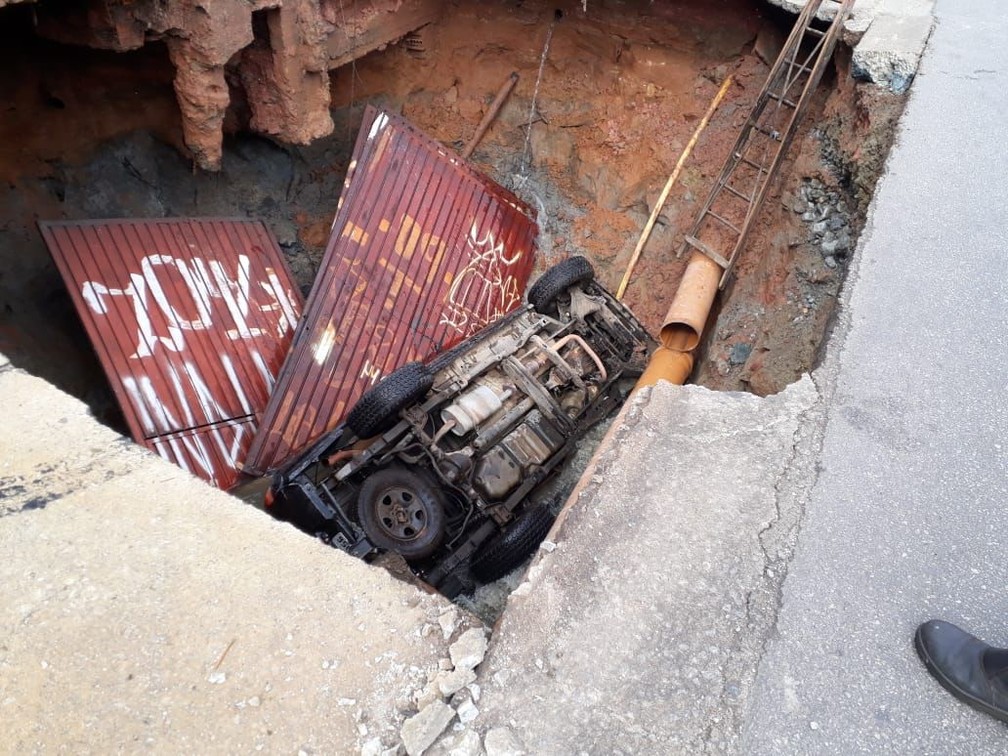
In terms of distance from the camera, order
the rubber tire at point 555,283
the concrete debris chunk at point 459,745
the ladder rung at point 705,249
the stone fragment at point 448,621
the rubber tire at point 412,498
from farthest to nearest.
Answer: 1. the ladder rung at point 705,249
2. the rubber tire at point 555,283
3. the rubber tire at point 412,498
4. the stone fragment at point 448,621
5. the concrete debris chunk at point 459,745

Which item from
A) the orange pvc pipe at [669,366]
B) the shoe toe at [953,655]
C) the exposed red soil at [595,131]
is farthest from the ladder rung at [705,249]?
the shoe toe at [953,655]

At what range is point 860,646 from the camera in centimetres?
261

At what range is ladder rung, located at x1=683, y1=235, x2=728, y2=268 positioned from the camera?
23.6 ft

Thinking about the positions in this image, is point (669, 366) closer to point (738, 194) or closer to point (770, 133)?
point (738, 194)

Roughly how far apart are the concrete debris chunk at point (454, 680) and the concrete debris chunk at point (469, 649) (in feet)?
0.07

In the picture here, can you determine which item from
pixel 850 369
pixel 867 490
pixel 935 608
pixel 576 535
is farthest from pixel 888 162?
pixel 576 535

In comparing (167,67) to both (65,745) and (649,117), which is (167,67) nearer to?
(649,117)

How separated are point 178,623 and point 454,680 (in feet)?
3.56

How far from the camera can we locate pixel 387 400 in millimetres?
5344

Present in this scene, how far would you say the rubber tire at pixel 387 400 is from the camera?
211 inches

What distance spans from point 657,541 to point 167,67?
7.56m

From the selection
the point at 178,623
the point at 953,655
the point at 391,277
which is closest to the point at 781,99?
the point at 391,277

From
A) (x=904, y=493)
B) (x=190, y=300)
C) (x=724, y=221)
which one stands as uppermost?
(x=904, y=493)

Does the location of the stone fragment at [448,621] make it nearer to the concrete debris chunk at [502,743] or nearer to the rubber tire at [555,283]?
the concrete debris chunk at [502,743]
